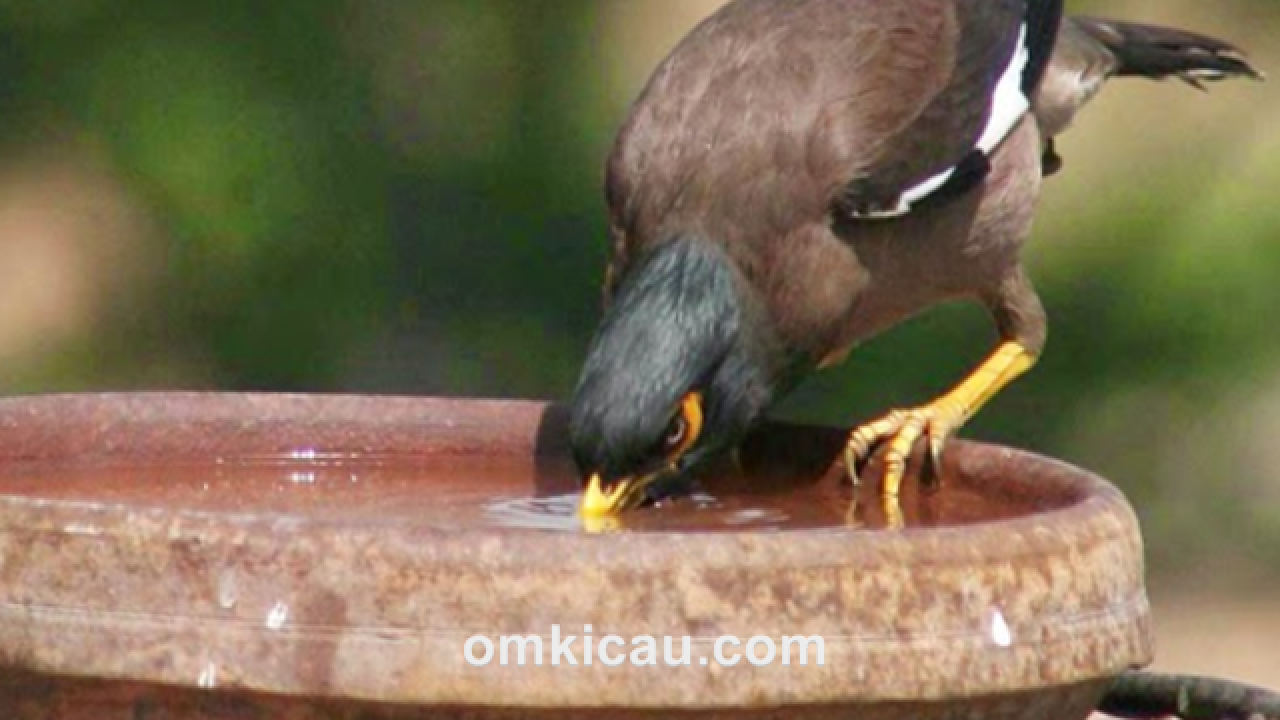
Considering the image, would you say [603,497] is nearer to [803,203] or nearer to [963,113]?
[803,203]

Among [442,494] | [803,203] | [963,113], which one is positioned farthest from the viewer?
[963,113]

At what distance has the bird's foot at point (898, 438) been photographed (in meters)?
3.74

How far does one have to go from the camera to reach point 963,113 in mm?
4543

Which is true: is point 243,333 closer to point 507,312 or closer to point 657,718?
point 507,312

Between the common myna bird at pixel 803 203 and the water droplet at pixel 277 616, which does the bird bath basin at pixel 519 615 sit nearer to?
the water droplet at pixel 277 616

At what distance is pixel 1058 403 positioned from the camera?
646cm

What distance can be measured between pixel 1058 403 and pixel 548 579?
395 cm

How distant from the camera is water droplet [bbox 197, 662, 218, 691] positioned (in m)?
2.64

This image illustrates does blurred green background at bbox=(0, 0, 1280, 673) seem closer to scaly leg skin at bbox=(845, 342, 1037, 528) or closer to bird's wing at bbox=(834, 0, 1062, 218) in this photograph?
scaly leg skin at bbox=(845, 342, 1037, 528)

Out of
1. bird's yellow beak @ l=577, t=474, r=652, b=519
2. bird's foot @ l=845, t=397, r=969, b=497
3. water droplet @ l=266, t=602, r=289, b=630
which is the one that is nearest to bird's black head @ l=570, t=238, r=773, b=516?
bird's yellow beak @ l=577, t=474, r=652, b=519

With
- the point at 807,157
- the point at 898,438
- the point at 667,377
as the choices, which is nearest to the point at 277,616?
the point at 667,377

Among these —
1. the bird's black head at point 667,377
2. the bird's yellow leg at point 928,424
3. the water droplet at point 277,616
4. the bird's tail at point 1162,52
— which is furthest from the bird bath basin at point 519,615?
the bird's tail at point 1162,52

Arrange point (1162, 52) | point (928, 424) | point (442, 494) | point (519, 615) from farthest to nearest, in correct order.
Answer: point (1162, 52)
point (928, 424)
point (442, 494)
point (519, 615)

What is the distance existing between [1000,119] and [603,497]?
3.98ft
